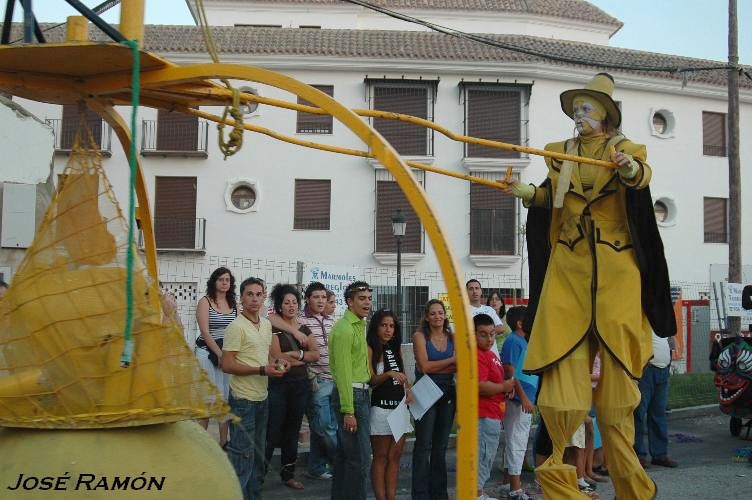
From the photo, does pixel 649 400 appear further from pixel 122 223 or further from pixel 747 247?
pixel 747 247

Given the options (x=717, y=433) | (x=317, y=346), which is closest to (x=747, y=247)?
(x=717, y=433)

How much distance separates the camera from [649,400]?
8344 millimetres

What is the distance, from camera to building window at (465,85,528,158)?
2597cm

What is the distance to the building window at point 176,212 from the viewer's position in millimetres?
25703

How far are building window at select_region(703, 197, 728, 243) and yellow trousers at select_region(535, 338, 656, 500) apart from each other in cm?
2541

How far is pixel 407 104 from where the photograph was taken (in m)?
25.8

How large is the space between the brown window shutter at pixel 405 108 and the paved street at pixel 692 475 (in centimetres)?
1657

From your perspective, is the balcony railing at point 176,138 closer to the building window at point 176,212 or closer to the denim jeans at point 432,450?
the building window at point 176,212

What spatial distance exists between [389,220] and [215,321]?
1850cm

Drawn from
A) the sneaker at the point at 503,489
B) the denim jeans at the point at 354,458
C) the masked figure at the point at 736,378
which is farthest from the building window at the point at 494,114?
the denim jeans at the point at 354,458

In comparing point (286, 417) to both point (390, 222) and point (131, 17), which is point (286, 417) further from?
point (390, 222)

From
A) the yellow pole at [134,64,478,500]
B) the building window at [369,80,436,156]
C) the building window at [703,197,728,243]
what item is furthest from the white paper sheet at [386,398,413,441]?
the building window at [703,197,728,243]

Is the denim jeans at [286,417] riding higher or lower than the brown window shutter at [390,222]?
lower

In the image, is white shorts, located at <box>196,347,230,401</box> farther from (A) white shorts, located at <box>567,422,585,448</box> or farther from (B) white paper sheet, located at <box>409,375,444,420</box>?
(A) white shorts, located at <box>567,422,585,448</box>
